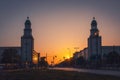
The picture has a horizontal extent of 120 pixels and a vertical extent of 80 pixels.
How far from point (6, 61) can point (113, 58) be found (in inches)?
1955

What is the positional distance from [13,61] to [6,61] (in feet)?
11.3

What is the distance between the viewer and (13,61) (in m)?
188

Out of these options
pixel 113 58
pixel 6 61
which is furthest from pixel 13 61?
pixel 113 58

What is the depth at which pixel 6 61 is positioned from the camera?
621 ft

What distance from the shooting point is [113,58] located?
7475 inches

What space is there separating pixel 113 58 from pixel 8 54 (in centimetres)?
4883

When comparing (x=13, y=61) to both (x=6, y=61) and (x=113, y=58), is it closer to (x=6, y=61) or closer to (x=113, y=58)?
(x=6, y=61)

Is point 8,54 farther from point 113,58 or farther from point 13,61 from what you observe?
point 113,58

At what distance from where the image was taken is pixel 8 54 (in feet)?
623

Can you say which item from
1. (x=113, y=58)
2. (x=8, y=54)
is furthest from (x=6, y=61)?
(x=113, y=58)

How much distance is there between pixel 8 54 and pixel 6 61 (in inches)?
133
